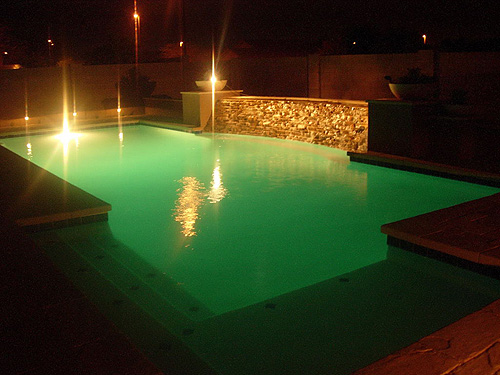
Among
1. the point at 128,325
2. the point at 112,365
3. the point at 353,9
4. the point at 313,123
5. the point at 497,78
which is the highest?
the point at 353,9

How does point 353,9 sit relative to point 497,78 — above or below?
above

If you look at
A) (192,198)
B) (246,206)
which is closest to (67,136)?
(192,198)

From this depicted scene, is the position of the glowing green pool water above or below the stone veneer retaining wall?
below

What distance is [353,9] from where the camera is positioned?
34.9 m

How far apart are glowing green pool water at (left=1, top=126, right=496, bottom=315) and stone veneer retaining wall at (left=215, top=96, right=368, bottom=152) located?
1.26 feet

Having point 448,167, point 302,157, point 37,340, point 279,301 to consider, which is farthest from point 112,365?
point 302,157

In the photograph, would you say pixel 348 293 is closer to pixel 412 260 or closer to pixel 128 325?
pixel 412 260

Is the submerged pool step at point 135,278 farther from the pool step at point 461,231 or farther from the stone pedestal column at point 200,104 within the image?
the stone pedestal column at point 200,104

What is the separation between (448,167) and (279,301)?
14.3ft

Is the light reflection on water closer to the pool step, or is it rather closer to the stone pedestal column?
the pool step

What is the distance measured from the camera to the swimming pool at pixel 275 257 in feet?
10.2

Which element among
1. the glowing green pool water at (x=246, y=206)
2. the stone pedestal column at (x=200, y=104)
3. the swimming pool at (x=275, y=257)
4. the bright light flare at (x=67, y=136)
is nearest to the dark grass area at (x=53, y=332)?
the swimming pool at (x=275, y=257)

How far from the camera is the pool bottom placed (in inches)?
113

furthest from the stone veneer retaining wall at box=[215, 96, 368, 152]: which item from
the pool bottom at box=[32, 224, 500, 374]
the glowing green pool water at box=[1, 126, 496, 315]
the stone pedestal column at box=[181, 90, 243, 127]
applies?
the pool bottom at box=[32, 224, 500, 374]
